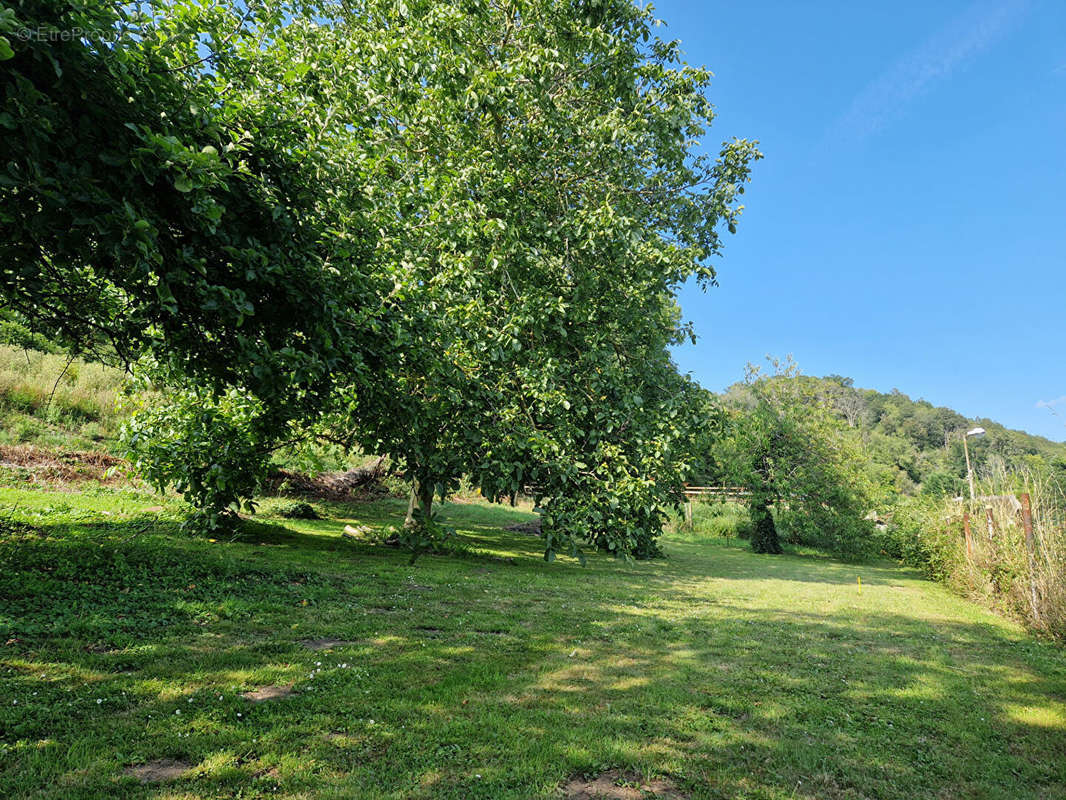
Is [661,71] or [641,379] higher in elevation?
[661,71]

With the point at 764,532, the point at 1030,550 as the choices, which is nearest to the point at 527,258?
the point at 1030,550

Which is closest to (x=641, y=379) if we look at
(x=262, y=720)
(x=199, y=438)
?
(x=262, y=720)

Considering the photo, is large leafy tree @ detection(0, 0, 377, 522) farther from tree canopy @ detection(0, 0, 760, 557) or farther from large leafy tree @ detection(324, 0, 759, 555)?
large leafy tree @ detection(324, 0, 759, 555)

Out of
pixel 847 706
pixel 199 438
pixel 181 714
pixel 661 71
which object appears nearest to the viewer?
pixel 181 714

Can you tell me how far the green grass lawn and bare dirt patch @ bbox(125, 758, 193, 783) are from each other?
43 millimetres

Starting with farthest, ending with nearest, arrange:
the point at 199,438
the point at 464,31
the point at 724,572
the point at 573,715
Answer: the point at 724,572 → the point at 199,438 → the point at 464,31 → the point at 573,715

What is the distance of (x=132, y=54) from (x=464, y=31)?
6132 millimetres

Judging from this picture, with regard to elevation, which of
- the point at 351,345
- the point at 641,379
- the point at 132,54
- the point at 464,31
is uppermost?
the point at 464,31

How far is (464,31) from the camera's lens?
8.38 metres

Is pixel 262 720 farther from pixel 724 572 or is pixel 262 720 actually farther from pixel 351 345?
pixel 724 572

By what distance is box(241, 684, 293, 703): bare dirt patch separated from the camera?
4188 mm

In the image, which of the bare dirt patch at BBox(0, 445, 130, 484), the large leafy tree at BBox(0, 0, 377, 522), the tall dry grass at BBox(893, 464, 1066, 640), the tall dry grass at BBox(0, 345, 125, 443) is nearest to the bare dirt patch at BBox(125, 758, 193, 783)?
the large leafy tree at BBox(0, 0, 377, 522)

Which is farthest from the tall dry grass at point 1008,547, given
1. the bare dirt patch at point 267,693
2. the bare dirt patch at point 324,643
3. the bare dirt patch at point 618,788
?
the bare dirt patch at point 267,693

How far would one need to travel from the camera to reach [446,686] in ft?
16.0
